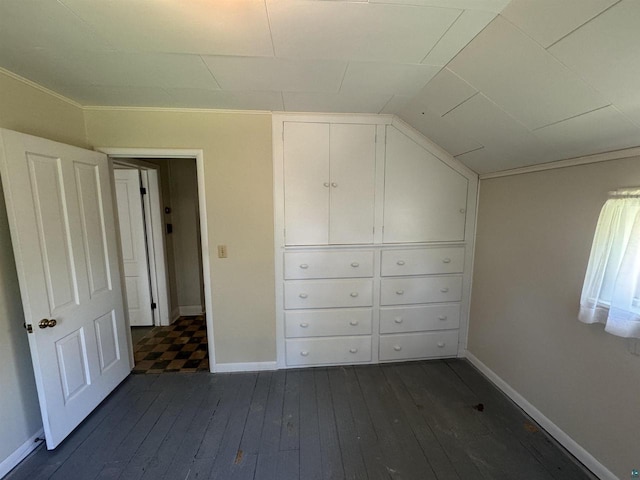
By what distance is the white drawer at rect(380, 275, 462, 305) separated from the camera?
249 cm

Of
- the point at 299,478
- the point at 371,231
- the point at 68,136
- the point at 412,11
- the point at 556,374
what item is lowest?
the point at 299,478

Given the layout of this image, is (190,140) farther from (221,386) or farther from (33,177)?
(221,386)

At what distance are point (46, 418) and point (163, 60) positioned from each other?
2221 mm

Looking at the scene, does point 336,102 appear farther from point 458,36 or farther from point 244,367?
point 244,367

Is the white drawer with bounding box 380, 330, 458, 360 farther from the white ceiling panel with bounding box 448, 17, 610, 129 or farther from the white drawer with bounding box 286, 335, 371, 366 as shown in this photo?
the white ceiling panel with bounding box 448, 17, 610, 129

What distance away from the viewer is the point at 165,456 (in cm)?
163

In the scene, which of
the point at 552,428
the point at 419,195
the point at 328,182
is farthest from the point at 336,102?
the point at 552,428

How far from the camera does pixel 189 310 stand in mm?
3721

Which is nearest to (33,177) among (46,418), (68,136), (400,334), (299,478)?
(68,136)

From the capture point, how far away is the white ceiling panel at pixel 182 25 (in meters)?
1.07

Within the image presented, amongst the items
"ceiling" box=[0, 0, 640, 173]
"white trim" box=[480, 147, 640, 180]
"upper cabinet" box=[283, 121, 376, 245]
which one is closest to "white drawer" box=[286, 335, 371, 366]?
"upper cabinet" box=[283, 121, 376, 245]

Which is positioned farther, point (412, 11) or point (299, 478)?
point (299, 478)

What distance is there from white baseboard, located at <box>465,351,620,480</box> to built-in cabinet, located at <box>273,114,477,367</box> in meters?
0.53

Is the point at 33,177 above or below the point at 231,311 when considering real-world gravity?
A: above
